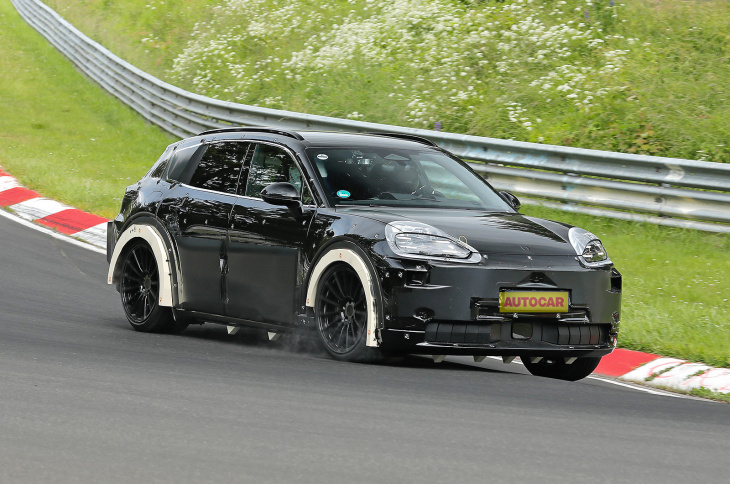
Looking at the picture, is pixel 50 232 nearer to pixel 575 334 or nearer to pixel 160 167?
pixel 160 167

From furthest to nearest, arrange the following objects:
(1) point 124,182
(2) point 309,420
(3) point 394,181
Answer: (1) point 124,182, (3) point 394,181, (2) point 309,420

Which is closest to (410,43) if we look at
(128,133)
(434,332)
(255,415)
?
(128,133)

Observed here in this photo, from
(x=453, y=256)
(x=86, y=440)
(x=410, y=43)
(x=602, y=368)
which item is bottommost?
(x=602, y=368)

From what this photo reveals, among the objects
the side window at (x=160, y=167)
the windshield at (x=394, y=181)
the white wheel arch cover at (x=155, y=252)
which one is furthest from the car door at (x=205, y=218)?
the windshield at (x=394, y=181)

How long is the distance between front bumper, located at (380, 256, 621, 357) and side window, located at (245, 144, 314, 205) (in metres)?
1.44

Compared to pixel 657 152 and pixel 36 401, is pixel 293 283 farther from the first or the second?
pixel 657 152

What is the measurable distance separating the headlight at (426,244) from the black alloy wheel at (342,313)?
1.20ft

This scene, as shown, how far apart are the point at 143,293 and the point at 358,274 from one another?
2549 mm

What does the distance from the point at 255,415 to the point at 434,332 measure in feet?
5.39

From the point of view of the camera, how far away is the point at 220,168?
8688mm

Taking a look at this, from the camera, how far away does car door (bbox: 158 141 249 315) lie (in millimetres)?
8305

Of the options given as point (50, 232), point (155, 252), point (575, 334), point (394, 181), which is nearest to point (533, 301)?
point (575, 334)

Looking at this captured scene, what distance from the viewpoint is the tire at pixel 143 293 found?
29.2 feet

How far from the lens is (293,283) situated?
766cm
